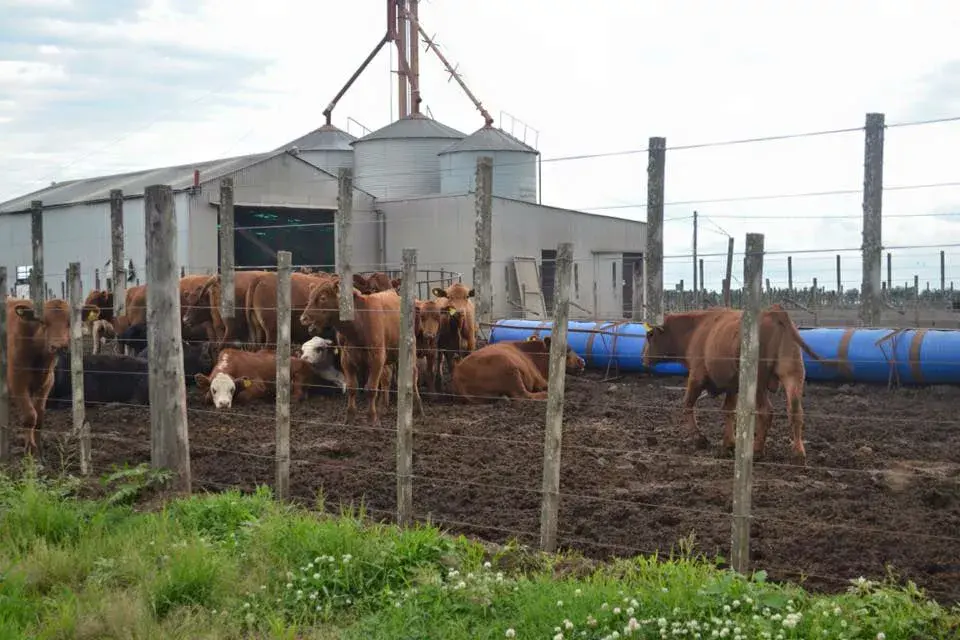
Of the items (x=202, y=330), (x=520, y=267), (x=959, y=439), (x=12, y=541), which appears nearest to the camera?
(x=12, y=541)

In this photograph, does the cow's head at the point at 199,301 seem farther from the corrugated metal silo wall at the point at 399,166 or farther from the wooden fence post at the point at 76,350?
the corrugated metal silo wall at the point at 399,166

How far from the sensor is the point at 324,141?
122 ft

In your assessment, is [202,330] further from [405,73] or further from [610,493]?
[405,73]

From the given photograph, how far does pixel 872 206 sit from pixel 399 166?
2140cm

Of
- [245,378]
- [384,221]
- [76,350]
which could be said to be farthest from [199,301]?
[384,221]

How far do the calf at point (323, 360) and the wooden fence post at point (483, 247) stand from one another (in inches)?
86.5

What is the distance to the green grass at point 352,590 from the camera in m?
4.71

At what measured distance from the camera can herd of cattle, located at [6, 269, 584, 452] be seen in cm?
1064

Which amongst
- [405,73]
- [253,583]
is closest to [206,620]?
[253,583]

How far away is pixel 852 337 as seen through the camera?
539 inches

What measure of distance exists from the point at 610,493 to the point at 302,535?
2.42m

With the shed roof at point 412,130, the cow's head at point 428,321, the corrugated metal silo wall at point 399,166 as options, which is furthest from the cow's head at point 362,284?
the shed roof at point 412,130

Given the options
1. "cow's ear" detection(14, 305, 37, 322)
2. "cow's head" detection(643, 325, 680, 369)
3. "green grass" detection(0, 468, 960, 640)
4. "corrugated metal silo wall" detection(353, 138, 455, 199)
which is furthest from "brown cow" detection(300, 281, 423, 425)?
"corrugated metal silo wall" detection(353, 138, 455, 199)

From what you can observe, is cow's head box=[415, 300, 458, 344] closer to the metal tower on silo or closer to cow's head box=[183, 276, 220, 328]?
cow's head box=[183, 276, 220, 328]
